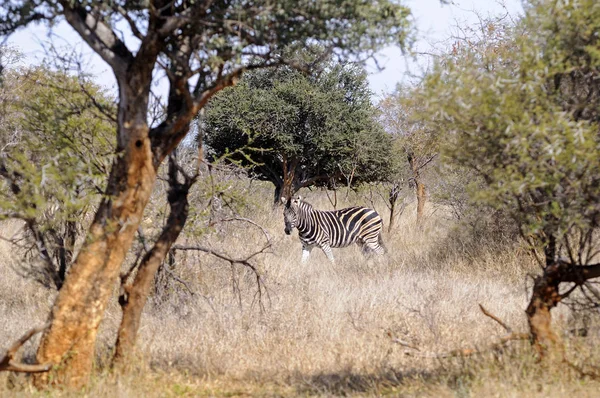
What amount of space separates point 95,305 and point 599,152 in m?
4.14

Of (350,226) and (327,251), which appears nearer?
(327,251)

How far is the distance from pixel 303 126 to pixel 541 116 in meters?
16.0

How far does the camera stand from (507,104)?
5293 mm

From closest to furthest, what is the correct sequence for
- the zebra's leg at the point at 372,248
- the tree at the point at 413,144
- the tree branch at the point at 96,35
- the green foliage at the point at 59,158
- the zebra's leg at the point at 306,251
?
the green foliage at the point at 59,158 → the tree branch at the point at 96,35 → the zebra's leg at the point at 306,251 → the zebra's leg at the point at 372,248 → the tree at the point at 413,144

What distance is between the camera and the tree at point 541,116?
17.2 ft

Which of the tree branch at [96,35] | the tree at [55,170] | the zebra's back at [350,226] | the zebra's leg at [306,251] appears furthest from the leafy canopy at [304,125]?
the tree branch at [96,35]

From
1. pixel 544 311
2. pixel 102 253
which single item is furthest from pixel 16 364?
pixel 544 311

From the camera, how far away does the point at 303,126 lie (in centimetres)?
2112

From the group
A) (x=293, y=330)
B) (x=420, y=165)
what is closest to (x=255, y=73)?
(x=420, y=165)

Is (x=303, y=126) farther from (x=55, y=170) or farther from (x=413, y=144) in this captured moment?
(x=55, y=170)

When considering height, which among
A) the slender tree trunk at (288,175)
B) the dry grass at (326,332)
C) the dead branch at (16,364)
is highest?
the slender tree trunk at (288,175)

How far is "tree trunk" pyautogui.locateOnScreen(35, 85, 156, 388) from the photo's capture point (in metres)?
5.91

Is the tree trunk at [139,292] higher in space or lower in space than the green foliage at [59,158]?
lower

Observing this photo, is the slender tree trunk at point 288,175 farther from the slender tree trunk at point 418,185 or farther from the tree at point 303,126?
the slender tree trunk at point 418,185
